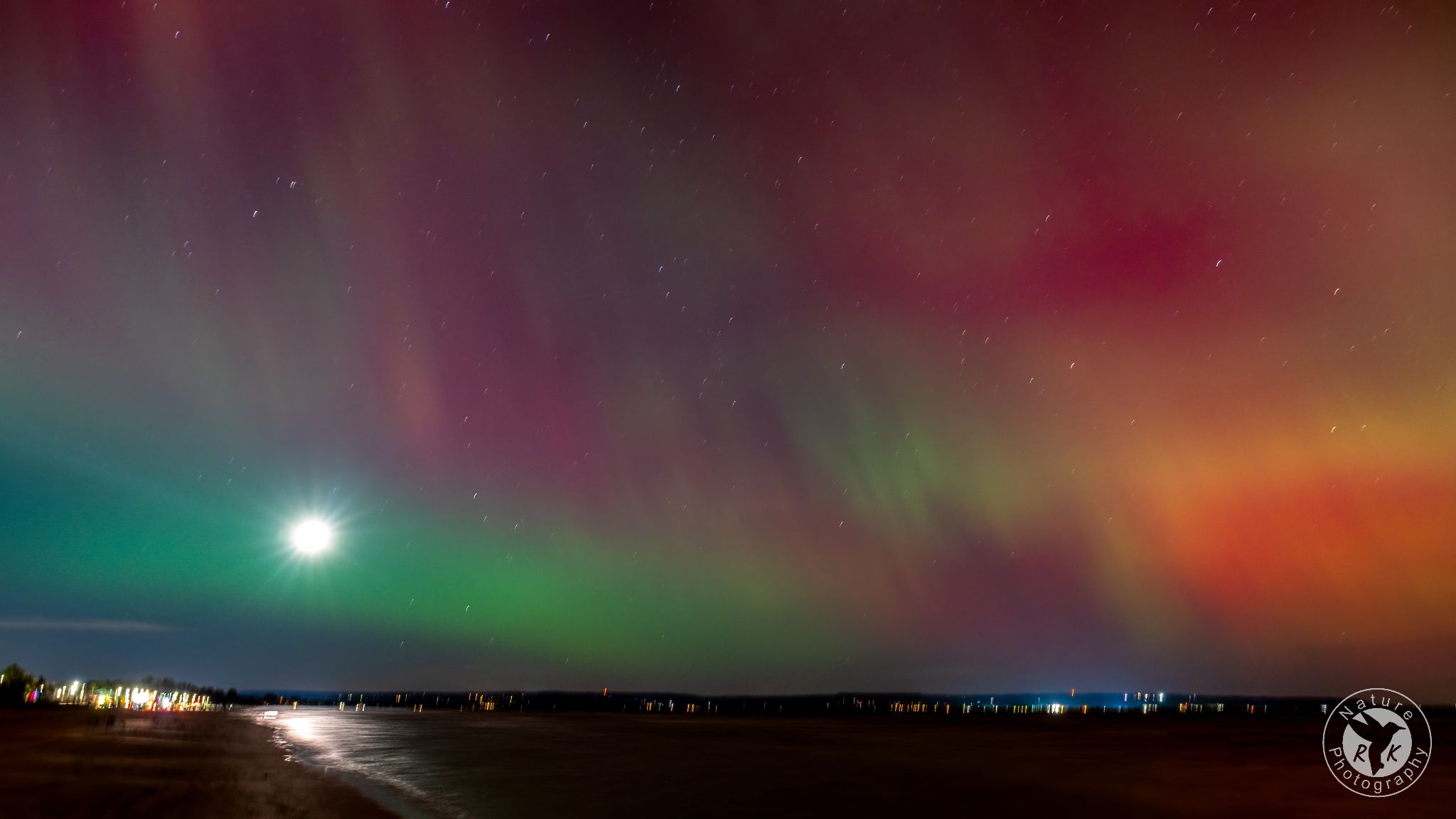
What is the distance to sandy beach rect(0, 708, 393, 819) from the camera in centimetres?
2191

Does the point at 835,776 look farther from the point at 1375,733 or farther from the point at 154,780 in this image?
the point at 1375,733

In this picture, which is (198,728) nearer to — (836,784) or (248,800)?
(248,800)

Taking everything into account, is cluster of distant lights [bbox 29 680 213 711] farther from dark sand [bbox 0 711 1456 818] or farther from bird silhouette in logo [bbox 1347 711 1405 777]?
bird silhouette in logo [bbox 1347 711 1405 777]

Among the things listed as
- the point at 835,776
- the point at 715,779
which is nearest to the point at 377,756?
the point at 715,779

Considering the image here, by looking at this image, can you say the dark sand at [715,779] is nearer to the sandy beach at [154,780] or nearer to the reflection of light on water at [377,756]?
the sandy beach at [154,780]

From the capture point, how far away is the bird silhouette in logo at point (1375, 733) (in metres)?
42.9

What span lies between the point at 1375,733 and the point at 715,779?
2564 inches

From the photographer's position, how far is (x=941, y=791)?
3158 cm

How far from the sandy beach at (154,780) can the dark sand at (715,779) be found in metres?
0.10

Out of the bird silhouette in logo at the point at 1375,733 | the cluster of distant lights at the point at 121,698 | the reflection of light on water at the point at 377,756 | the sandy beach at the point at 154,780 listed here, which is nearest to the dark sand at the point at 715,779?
the sandy beach at the point at 154,780

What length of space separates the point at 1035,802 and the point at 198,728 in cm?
5856

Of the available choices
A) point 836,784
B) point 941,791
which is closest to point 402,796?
point 836,784

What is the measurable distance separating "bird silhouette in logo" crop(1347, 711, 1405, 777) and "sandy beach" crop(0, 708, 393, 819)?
138ft

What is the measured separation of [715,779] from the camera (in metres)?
34.9
